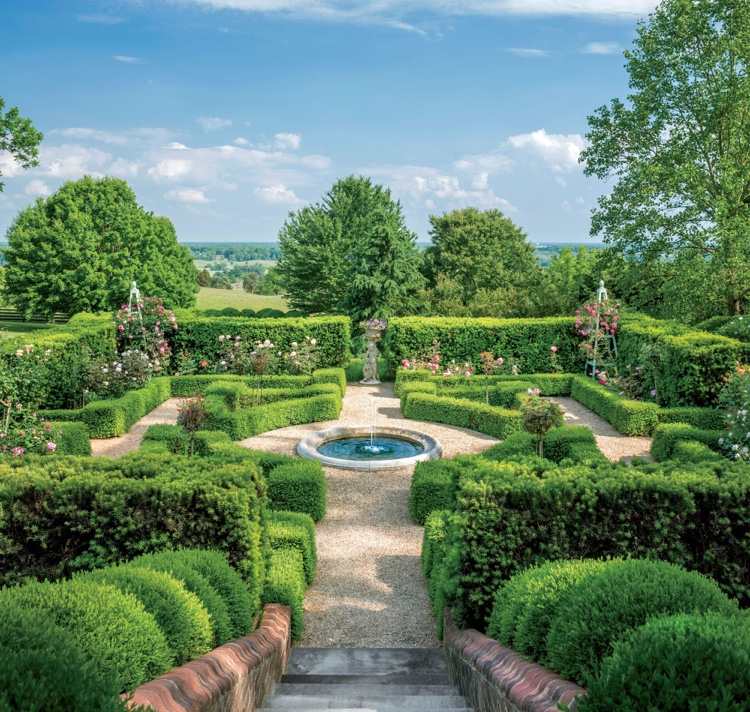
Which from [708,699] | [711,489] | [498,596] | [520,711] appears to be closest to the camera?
[708,699]

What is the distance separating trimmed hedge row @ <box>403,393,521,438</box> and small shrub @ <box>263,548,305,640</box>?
8201 mm

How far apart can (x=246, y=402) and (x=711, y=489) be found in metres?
12.7

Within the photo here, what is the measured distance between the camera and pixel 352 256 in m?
36.1

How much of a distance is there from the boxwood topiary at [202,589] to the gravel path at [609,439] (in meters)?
9.39

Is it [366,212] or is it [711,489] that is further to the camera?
[366,212]

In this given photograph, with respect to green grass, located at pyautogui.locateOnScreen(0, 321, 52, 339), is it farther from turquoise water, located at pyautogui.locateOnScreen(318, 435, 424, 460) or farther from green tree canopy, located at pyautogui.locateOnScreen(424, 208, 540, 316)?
turquoise water, located at pyautogui.locateOnScreen(318, 435, 424, 460)

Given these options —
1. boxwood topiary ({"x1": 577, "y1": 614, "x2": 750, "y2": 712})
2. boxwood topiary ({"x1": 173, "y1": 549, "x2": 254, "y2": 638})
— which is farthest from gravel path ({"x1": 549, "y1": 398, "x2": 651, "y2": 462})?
boxwood topiary ({"x1": 577, "y1": 614, "x2": 750, "y2": 712})

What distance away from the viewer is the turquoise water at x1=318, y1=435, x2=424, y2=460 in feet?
46.9

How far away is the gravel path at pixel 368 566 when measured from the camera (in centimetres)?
791

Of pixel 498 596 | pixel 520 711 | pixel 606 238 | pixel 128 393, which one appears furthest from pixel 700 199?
pixel 520 711

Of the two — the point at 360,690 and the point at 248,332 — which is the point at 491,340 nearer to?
the point at 248,332

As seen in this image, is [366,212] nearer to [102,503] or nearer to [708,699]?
[102,503]

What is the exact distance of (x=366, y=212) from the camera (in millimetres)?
42219

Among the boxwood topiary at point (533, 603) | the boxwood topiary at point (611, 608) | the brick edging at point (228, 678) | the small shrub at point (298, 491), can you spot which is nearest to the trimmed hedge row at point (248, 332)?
the small shrub at point (298, 491)
